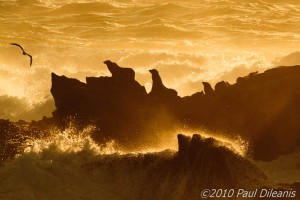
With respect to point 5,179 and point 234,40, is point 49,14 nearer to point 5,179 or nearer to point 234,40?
point 234,40

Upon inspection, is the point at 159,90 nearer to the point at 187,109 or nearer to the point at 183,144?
the point at 187,109

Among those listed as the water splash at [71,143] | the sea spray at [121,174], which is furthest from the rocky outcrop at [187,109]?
the sea spray at [121,174]

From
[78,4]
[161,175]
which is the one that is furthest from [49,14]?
[161,175]

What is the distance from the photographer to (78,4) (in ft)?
150

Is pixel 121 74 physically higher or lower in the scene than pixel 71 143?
higher

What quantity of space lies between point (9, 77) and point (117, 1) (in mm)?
19881

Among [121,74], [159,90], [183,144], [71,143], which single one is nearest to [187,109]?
[159,90]

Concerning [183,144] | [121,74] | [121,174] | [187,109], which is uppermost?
[121,74]

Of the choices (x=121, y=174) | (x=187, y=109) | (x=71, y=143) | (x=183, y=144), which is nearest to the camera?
(x=183, y=144)

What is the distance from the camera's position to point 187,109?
45.0 ft

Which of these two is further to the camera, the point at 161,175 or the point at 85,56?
the point at 85,56

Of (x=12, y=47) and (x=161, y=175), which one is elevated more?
(x=161, y=175)

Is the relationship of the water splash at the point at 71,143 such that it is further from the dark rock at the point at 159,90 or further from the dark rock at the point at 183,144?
the dark rock at the point at 183,144

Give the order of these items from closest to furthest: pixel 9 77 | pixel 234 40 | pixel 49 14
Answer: pixel 9 77, pixel 234 40, pixel 49 14
